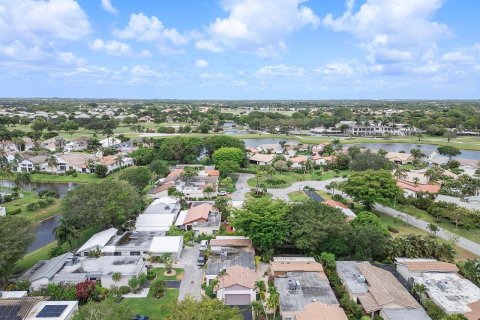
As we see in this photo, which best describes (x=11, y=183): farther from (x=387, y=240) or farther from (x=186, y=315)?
(x=387, y=240)

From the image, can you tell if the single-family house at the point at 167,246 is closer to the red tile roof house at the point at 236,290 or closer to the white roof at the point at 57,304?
the red tile roof house at the point at 236,290

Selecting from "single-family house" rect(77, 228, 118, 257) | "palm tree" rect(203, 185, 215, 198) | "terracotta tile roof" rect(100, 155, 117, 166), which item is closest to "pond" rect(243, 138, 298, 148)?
"terracotta tile roof" rect(100, 155, 117, 166)

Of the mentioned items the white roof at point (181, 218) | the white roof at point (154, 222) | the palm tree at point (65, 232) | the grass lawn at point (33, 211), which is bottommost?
the grass lawn at point (33, 211)

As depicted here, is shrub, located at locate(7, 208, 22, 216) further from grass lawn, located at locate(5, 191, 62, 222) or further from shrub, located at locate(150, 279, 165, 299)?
shrub, located at locate(150, 279, 165, 299)

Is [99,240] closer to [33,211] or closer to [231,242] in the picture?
[231,242]

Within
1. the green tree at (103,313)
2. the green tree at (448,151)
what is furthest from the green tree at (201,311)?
the green tree at (448,151)

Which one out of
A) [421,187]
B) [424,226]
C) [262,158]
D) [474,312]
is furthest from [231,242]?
[262,158]

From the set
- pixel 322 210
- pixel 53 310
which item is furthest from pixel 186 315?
pixel 322 210
